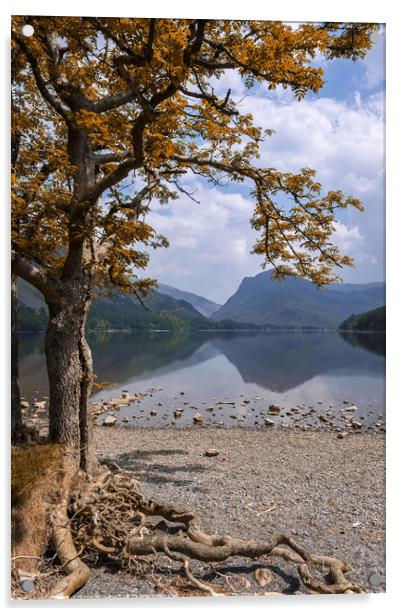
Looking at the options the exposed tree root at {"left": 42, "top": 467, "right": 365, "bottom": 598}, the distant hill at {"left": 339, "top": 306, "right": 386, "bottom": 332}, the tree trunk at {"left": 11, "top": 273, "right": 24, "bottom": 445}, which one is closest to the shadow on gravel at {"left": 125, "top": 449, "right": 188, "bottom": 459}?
the tree trunk at {"left": 11, "top": 273, "right": 24, "bottom": 445}

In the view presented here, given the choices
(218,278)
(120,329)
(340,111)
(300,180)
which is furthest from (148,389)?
Result: (340,111)

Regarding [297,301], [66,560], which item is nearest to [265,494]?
[66,560]

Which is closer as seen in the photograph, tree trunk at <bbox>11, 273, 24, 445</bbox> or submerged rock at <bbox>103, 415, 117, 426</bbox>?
tree trunk at <bbox>11, 273, 24, 445</bbox>

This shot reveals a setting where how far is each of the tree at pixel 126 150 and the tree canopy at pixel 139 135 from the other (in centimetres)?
2

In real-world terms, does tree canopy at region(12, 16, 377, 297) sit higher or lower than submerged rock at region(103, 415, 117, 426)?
higher

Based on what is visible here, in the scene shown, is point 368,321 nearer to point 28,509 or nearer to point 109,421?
point 28,509

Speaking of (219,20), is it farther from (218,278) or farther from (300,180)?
(218,278)

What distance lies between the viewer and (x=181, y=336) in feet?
34.2

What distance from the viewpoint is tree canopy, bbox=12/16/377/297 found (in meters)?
3.86

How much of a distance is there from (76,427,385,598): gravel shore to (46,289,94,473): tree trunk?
4.53ft

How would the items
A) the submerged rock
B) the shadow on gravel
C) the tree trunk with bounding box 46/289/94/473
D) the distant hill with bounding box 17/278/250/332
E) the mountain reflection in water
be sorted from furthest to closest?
1. the submerged rock
2. the mountain reflection in water
3. the shadow on gravel
4. the distant hill with bounding box 17/278/250/332
5. the tree trunk with bounding box 46/289/94/473

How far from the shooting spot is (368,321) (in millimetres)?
5484

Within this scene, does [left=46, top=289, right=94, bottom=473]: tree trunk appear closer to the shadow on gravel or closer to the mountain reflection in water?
the mountain reflection in water
